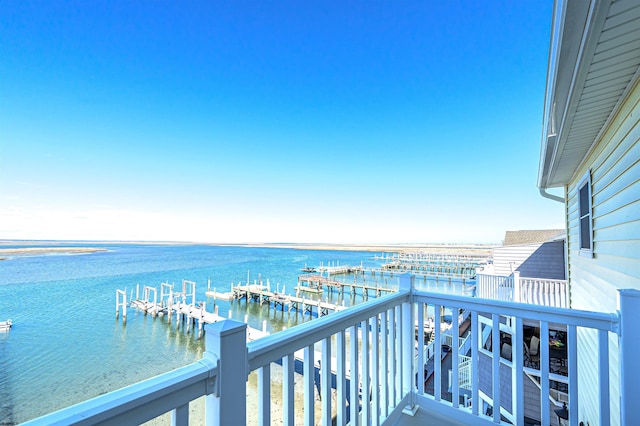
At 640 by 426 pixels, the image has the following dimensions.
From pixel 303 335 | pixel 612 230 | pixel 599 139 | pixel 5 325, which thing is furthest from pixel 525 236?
pixel 5 325

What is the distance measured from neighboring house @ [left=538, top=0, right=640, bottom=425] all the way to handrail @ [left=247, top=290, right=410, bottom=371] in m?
1.41

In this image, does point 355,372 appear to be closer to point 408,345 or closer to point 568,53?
point 408,345

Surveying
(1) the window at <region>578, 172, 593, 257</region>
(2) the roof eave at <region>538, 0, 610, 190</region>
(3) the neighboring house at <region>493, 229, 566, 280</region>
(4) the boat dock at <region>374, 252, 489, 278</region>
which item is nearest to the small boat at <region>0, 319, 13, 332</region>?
(2) the roof eave at <region>538, 0, 610, 190</region>

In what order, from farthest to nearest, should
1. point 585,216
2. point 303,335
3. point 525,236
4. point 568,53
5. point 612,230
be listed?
1. point 525,236
2. point 585,216
3. point 612,230
4. point 568,53
5. point 303,335

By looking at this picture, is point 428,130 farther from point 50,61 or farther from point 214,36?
point 50,61

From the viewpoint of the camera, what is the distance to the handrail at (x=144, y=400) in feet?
1.98

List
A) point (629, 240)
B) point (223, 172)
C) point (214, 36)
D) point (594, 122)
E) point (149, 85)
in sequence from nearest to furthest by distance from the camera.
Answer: point (629, 240) → point (594, 122) → point (214, 36) → point (149, 85) → point (223, 172)

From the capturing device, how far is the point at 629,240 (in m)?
2.21

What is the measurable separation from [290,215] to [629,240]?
118 ft

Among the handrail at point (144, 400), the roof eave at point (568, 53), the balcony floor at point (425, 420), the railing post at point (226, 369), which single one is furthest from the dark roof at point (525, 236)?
the handrail at point (144, 400)

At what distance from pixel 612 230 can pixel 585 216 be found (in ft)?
4.88

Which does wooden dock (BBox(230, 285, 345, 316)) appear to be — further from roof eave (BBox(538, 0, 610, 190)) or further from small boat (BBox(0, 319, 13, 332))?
roof eave (BBox(538, 0, 610, 190))

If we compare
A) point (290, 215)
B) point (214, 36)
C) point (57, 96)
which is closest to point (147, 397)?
Answer: point (214, 36)

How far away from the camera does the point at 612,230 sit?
2.65 metres
